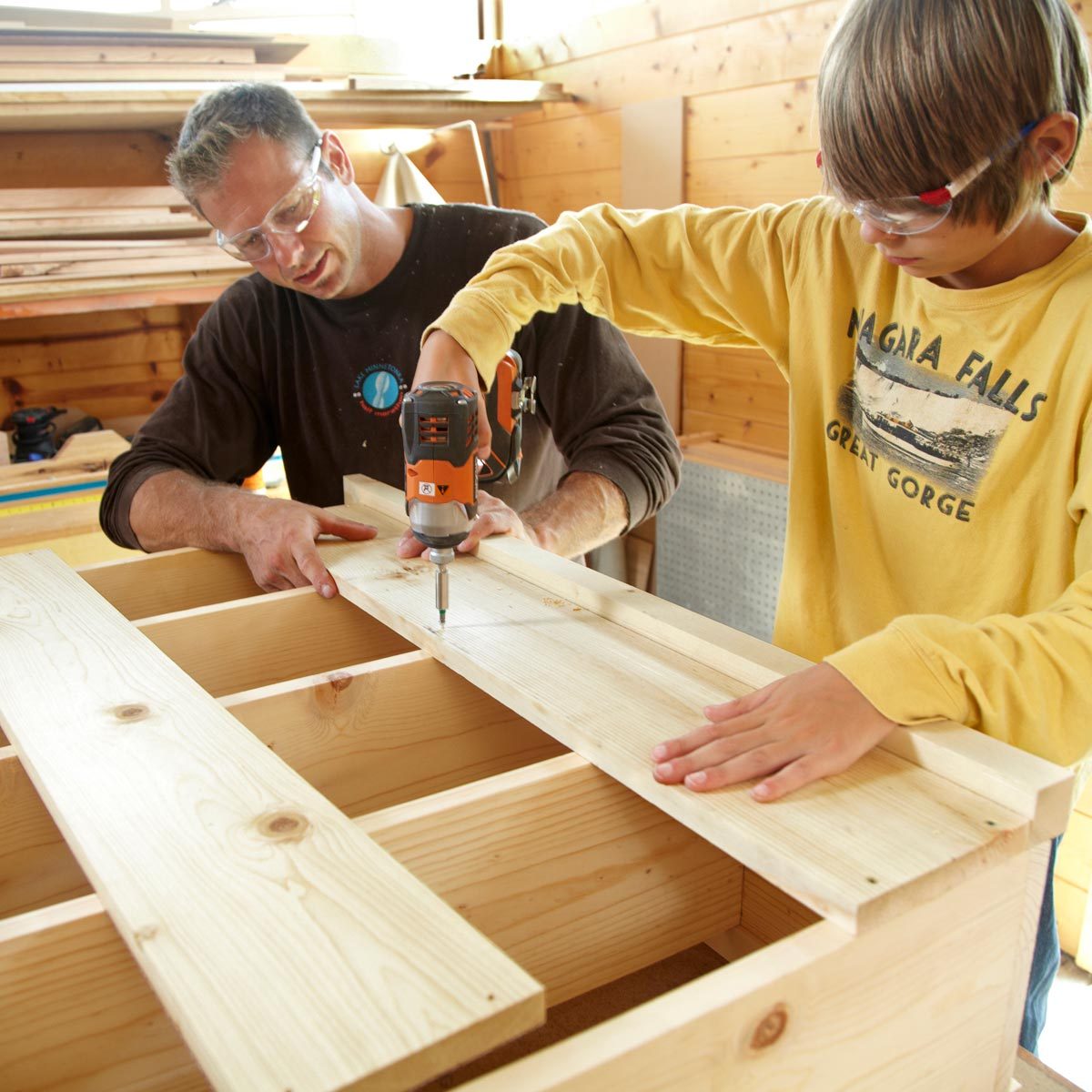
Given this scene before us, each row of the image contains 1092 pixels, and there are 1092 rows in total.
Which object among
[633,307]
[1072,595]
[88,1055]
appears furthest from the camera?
[633,307]

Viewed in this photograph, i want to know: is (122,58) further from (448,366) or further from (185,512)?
(448,366)

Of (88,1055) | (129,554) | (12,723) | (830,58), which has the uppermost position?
(830,58)

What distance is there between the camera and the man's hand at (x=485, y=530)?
5.41 ft

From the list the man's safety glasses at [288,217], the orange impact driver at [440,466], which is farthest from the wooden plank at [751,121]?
the orange impact driver at [440,466]

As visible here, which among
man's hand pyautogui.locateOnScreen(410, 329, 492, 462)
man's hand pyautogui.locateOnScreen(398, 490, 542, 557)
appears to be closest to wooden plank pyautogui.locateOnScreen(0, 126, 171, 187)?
man's hand pyautogui.locateOnScreen(398, 490, 542, 557)

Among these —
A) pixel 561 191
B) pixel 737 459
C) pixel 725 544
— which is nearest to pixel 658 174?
pixel 561 191

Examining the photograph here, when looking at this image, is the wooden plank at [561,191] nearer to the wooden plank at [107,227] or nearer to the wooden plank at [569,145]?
the wooden plank at [569,145]

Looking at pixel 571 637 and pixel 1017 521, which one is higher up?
pixel 1017 521

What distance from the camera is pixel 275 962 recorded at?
0.73 m

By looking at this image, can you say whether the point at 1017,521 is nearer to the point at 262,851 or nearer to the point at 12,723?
the point at 262,851

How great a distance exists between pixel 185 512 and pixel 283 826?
3.91ft

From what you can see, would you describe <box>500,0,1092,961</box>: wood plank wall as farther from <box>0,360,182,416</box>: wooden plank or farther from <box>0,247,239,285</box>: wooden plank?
<box>0,360,182,416</box>: wooden plank

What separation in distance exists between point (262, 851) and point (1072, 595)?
2.46 feet

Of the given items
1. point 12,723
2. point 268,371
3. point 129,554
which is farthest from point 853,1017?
point 129,554
